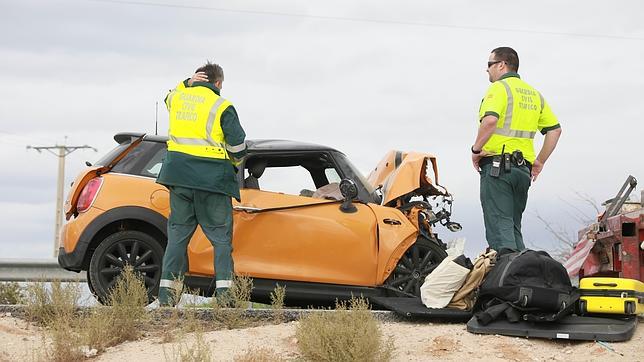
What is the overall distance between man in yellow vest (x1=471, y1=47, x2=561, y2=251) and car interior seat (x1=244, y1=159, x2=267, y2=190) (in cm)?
192

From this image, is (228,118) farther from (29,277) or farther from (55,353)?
(29,277)

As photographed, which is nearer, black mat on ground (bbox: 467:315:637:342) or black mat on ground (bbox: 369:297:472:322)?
black mat on ground (bbox: 467:315:637:342)

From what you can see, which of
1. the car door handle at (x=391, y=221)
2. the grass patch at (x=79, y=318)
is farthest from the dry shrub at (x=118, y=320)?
the car door handle at (x=391, y=221)

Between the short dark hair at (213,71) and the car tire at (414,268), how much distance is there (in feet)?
7.43

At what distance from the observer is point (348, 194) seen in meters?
8.97

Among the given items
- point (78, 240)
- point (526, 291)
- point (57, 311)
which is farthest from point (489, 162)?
point (57, 311)

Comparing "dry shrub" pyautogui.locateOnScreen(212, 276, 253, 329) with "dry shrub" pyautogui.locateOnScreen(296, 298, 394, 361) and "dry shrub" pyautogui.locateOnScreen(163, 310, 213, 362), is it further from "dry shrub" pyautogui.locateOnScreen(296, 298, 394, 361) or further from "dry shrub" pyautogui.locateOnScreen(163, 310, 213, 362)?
"dry shrub" pyautogui.locateOnScreen(296, 298, 394, 361)

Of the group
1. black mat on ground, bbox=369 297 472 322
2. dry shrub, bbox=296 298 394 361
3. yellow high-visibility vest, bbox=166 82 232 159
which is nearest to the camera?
dry shrub, bbox=296 298 394 361

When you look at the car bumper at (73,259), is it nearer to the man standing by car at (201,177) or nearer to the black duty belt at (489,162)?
the man standing by car at (201,177)

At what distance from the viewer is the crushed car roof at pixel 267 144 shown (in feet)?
30.5

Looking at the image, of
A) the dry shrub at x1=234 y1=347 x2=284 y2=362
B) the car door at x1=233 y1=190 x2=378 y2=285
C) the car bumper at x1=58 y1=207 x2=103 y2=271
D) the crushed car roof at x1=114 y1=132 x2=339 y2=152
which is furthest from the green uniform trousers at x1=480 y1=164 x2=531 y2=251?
the car bumper at x1=58 y1=207 x2=103 y2=271

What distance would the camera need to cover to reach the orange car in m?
8.87

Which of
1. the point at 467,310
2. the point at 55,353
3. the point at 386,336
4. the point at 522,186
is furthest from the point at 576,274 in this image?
the point at 55,353

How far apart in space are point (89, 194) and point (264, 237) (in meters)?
1.61
